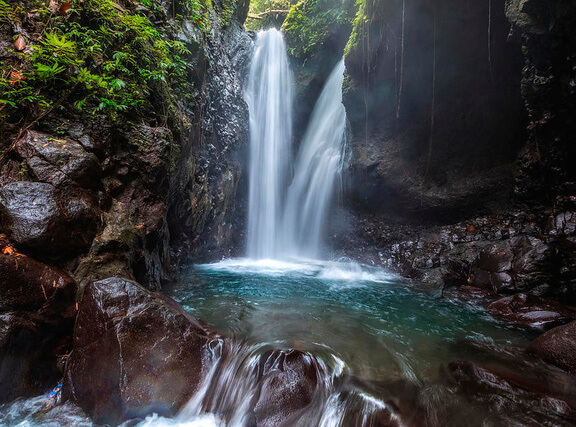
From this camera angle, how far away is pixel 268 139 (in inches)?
500

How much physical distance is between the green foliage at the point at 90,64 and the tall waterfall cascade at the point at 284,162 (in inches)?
280

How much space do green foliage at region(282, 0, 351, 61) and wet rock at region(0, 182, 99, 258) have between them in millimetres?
12717

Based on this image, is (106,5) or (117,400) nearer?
(117,400)

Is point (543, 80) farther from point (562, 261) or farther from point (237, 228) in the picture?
point (237, 228)

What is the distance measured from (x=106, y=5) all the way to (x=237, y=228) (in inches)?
316

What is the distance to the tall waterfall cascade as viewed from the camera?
39.6 ft

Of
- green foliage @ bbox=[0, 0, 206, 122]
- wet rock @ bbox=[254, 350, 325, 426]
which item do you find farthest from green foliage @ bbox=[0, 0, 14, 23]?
wet rock @ bbox=[254, 350, 325, 426]

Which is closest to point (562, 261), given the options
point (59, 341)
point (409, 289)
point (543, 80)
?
point (409, 289)

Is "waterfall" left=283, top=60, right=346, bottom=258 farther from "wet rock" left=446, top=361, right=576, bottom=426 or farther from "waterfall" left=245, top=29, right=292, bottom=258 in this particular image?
"wet rock" left=446, top=361, right=576, bottom=426

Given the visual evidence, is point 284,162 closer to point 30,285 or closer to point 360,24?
point 360,24

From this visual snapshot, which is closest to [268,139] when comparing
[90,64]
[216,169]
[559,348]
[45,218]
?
[216,169]

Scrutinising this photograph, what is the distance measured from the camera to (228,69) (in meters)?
10.7

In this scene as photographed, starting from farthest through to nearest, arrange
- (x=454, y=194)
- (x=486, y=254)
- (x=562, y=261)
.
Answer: (x=454, y=194)
(x=486, y=254)
(x=562, y=261)

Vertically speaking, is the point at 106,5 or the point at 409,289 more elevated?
the point at 106,5
